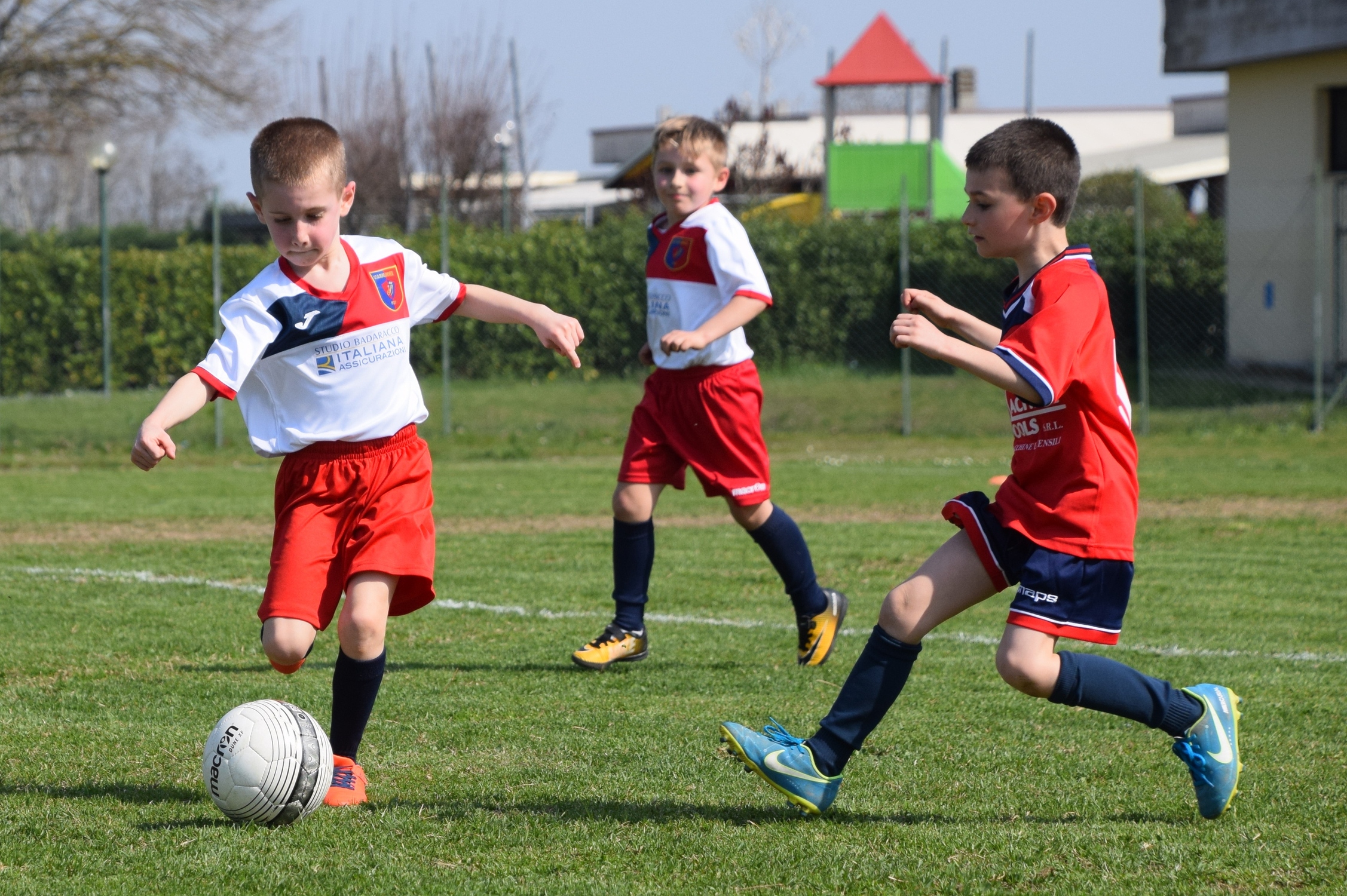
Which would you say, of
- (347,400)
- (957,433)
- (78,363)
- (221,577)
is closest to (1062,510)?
(347,400)

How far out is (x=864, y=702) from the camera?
3.57 metres

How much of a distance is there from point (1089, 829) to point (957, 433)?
12.5 metres

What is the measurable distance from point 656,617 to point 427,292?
2655 mm

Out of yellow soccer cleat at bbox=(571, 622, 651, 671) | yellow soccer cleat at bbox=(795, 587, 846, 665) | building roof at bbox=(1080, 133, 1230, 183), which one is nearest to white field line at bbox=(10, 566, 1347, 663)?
yellow soccer cleat at bbox=(795, 587, 846, 665)

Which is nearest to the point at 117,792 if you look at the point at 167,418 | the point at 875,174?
the point at 167,418

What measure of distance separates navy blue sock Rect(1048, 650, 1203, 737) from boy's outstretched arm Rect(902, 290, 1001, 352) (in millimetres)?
821

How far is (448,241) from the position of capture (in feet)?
65.1

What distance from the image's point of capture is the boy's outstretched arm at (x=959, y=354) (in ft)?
10.3

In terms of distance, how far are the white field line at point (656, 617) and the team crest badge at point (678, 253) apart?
1.57 metres

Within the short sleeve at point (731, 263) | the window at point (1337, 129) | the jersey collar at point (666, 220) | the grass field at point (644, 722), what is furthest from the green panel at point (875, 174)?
the short sleeve at point (731, 263)

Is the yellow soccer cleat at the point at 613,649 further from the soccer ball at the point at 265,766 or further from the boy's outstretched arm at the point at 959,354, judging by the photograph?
the boy's outstretched arm at the point at 959,354

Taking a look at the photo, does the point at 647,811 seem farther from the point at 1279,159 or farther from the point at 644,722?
the point at 1279,159

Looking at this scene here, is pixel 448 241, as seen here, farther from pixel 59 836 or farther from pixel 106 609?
pixel 59 836

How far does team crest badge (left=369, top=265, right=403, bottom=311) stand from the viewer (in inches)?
154
